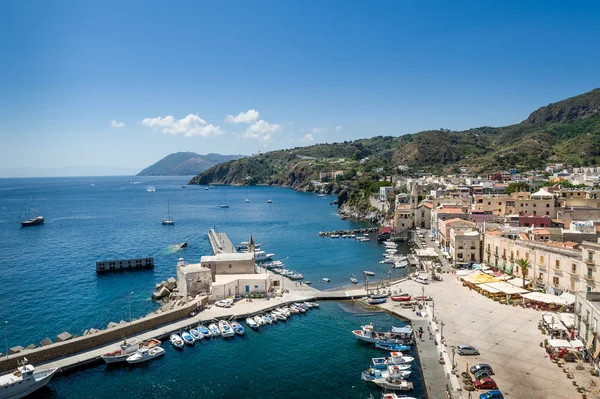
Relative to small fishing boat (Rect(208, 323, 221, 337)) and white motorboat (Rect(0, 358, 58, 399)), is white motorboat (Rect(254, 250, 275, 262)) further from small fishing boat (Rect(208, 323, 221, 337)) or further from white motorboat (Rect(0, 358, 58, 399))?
white motorboat (Rect(0, 358, 58, 399))

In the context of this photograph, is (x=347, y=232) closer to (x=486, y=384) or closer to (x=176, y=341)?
(x=176, y=341)

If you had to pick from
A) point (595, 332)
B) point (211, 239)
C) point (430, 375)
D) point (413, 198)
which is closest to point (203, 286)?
point (430, 375)

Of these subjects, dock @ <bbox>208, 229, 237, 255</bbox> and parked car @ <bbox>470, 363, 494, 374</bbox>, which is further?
dock @ <bbox>208, 229, 237, 255</bbox>

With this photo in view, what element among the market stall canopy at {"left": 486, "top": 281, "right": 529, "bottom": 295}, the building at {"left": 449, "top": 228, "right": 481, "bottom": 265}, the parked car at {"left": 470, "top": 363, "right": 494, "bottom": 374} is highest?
the building at {"left": 449, "top": 228, "right": 481, "bottom": 265}

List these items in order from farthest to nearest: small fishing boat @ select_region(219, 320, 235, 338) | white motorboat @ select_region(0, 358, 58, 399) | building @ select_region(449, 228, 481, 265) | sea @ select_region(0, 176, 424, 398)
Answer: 1. building @ select_region(449, 228, 481, 265)
2. small fishing boat @ select_region(219, 320, 235, 338)
3. sea @ select_region(0, 176, 424, 398)
4. white motorboat @ select_region(0, 358, 58, 399)

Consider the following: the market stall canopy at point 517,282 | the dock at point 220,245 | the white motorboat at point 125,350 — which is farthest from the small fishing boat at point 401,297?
the dock at point 220,245

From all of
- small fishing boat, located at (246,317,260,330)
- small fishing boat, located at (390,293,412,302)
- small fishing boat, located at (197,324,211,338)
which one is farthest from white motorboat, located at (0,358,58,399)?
small fishing boat, located at (390,293,412,302)

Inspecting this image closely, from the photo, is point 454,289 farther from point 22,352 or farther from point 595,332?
point 22,352
